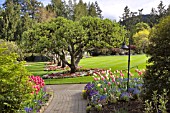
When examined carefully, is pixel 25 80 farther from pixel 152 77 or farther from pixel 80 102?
pixel 80 102

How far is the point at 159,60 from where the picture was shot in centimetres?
500

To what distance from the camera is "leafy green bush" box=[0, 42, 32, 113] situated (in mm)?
5035

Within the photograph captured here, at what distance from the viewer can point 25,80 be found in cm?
530

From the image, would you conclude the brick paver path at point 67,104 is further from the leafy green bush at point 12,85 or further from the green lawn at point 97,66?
the green lawn at point 97,66

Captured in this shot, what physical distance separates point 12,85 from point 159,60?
3248mm

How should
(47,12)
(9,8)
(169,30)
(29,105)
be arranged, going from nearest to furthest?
(169,30) < (29,105) < (9,8) < (47,12)

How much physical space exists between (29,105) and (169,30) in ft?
14.1

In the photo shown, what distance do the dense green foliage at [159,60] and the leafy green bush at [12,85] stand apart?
2750 millimetres

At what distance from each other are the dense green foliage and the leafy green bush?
2.75 m

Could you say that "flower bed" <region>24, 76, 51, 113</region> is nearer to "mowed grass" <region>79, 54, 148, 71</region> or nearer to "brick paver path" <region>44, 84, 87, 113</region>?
"brick paver path" <region>44, 84, 87, 113</region>

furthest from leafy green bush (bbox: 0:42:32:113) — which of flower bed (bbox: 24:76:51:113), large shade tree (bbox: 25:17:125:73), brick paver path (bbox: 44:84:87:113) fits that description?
large shade tree (bbox: 25:17:125:73)

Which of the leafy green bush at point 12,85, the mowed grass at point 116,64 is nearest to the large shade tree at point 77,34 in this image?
the mowed grass at point 116,64

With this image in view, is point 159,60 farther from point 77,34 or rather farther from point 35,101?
point 77,34

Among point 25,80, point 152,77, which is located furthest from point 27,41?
point 152,77
